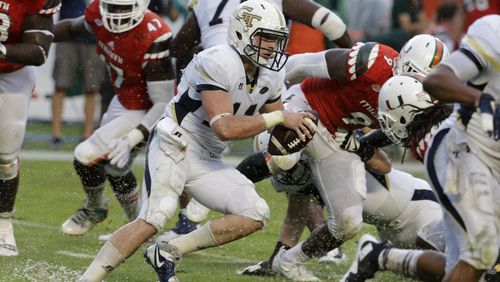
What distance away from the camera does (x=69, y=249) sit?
7102 millimetres

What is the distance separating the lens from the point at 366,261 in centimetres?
522

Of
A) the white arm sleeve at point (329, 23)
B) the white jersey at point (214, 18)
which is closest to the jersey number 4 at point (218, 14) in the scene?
the white jersey at point (214, 18)

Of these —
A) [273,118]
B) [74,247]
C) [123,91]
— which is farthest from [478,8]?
[273,118]

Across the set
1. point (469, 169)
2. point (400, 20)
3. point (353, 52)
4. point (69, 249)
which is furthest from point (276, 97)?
point (400, 20)

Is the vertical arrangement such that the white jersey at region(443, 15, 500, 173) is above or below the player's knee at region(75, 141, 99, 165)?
above

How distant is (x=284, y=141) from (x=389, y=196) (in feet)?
3.55

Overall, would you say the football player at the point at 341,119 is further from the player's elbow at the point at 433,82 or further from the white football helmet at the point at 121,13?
the player's elbow at the point at 433,82

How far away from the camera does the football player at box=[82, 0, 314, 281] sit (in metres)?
5.52

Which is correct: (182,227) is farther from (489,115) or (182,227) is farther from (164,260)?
A: (489,115)

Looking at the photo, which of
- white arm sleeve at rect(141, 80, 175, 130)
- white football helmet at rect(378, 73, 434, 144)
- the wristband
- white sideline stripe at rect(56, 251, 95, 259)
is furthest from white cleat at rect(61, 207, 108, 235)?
white football helmet at rect(378, 73, 434, 144)

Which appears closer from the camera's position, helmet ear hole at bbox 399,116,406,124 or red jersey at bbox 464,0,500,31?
helmet ear hole at bbox 399,116,406,124

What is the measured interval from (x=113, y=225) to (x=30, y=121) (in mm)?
5455

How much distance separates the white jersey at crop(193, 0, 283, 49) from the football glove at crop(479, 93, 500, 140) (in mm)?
3353

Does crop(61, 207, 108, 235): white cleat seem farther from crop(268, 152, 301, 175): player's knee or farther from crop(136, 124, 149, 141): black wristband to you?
crop(268, 152, 301, 175): player's knee
